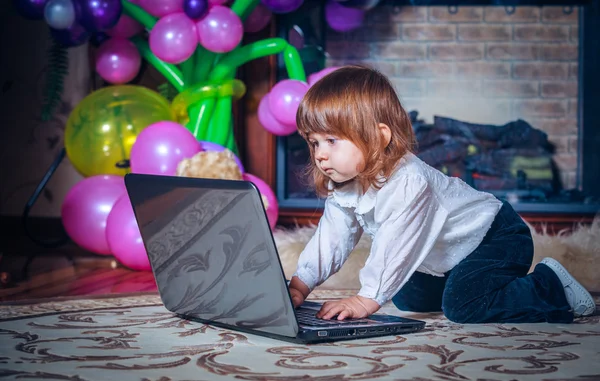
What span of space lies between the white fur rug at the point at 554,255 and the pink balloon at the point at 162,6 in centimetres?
82

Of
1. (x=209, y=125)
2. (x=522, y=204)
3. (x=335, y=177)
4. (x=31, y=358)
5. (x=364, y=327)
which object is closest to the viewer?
(x=31, y=358)

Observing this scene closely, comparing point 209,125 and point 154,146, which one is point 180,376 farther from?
point 209,125

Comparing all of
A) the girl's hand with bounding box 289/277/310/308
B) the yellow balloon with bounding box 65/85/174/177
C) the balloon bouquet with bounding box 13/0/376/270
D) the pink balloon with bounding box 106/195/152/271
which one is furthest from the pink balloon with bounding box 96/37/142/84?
the girl's hand with bounding box 289/277/310/308

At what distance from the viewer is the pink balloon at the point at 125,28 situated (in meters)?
2.57

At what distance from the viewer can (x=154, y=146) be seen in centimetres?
221

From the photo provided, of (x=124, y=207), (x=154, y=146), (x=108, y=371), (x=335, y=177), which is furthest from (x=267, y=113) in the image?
(x=108, y=371)

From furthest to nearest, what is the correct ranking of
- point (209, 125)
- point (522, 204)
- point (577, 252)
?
1. point (522, 204)
2. point (209, 125)
3. point (577, 252)

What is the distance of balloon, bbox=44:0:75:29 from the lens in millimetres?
2334

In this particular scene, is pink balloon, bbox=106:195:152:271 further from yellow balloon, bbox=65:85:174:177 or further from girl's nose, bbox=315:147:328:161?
girl's nose, bbox=315:147:328:161

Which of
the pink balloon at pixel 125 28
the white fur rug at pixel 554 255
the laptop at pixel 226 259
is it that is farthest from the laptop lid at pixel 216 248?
the pink balloon at pixel 125 28

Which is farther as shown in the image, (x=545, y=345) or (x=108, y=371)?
(x=545, y=345)

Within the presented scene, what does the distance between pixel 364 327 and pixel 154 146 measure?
1.22 meters

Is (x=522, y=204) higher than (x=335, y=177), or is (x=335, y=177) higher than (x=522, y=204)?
(x=335, y=177)

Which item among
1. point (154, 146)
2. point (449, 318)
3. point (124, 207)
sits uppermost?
point (154, 146)
